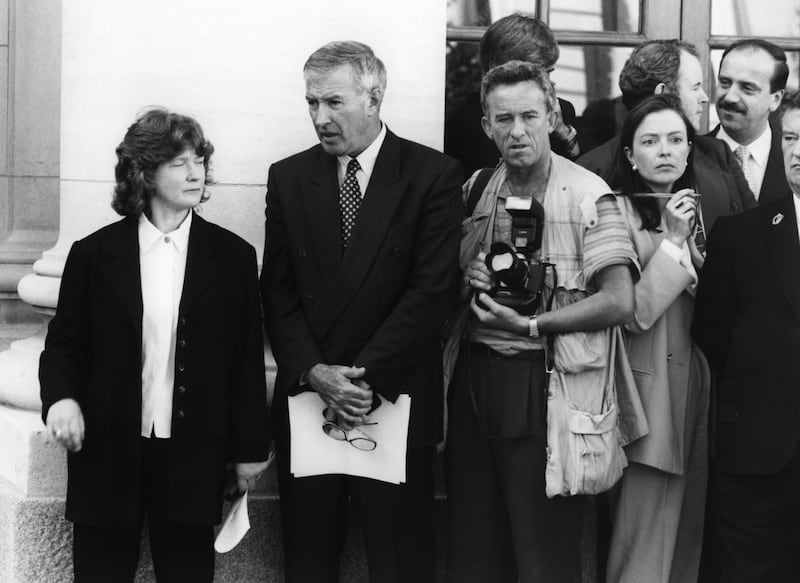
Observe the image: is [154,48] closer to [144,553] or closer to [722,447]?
[144,553]

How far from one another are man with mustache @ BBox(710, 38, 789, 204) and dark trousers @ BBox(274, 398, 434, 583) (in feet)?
5.72

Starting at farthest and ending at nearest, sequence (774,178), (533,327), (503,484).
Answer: (774,178) → (503,484) → (533,327)

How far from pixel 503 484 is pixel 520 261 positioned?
74 cm

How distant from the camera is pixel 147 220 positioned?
156 inches

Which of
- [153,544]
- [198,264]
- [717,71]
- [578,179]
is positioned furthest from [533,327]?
[717,71]

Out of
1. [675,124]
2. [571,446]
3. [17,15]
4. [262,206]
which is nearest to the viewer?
[571,446]

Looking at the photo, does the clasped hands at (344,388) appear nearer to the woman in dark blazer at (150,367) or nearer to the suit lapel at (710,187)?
the woman in dark blazer at (150,367)

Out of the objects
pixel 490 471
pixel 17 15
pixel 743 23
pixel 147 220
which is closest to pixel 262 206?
pixel 147 220

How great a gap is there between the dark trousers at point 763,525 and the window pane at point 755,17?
8.37 feet

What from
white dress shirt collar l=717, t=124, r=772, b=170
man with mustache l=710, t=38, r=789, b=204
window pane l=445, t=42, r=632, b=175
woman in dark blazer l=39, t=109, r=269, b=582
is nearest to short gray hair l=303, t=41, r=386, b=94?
woman in dark blazer l=39, t=109, r=269, b=582

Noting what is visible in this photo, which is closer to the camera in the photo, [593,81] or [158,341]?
[158,341]

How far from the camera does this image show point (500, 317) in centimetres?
397

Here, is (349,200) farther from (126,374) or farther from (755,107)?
(755,107)

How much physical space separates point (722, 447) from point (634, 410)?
0.99ft
